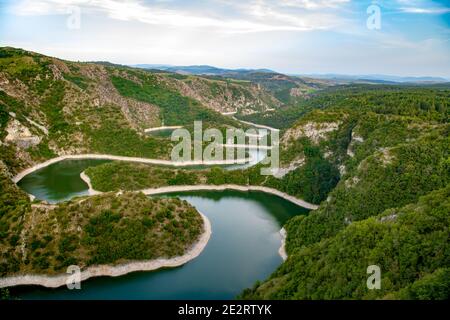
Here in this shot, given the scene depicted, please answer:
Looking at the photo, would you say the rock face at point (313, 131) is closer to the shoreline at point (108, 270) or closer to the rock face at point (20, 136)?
the shoreline at point (108, 270)

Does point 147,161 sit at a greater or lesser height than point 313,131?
lesser

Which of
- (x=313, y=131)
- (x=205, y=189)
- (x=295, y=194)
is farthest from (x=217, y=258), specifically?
(x=313, y=131)

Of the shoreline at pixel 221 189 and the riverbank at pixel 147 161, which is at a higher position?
the riverbank at pixel 147 161

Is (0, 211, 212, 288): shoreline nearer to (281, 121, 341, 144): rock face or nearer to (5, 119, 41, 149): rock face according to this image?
(281, 121, 341, 144): rock face

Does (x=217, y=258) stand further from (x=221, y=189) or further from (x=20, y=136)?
(x=20, y=136)

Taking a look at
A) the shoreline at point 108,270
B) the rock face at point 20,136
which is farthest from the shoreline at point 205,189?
the shoreline at point 108,270
